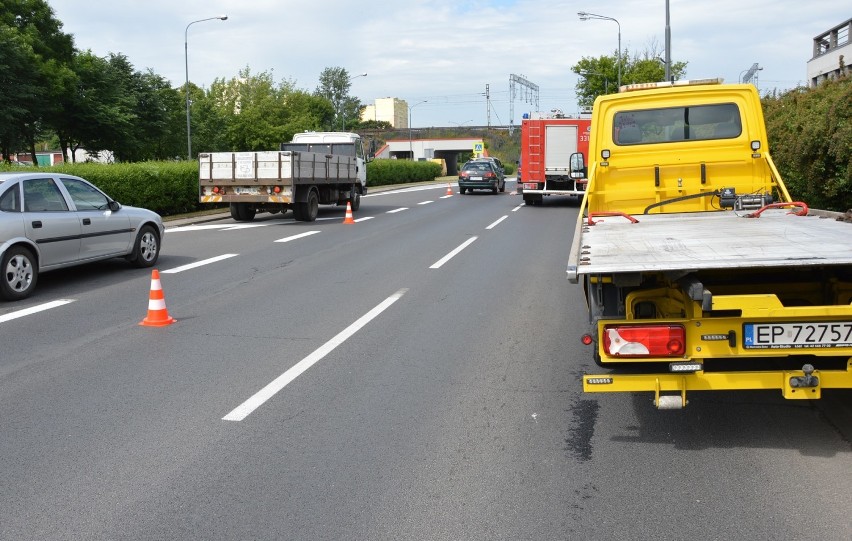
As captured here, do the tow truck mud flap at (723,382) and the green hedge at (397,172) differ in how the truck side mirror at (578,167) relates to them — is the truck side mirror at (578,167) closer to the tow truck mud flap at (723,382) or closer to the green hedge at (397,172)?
the tow truck mud flap at (723,382)

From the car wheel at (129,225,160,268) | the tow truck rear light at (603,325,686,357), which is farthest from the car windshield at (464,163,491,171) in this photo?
the tow truck rear light at (603,325,686,357)

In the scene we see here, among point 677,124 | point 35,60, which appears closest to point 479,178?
point 35,60

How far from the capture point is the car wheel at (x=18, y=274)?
984 centimetres

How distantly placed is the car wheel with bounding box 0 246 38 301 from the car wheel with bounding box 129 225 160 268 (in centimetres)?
237

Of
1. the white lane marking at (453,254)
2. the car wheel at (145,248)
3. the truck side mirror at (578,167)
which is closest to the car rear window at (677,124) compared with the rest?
the truck side mirror at (578,167)

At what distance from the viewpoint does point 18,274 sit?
396 inches

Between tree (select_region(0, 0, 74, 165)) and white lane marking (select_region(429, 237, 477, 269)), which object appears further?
tree (select_region(0, 0, 74, 165))

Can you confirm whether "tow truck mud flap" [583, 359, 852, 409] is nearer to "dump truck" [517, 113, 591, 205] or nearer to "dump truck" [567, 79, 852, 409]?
"dump truck" [567, 79, 852, 409]

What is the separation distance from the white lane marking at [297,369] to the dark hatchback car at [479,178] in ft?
99.3

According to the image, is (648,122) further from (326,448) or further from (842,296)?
(326,448)

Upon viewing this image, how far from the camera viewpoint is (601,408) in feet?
18.5

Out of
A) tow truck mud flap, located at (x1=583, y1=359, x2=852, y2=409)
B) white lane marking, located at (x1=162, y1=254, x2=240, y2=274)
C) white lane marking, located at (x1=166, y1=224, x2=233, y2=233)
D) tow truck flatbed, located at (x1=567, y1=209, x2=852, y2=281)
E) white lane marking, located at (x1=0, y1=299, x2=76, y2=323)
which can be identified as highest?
tow truck flatbed, located at (x1=567, y1=209, x2=852, y2=281)

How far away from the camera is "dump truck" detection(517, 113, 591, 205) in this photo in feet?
92.1

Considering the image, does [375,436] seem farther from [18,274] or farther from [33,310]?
[18,274]
